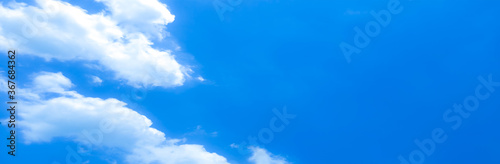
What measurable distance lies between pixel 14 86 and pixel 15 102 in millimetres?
887

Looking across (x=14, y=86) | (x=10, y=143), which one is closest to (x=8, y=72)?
(x=14, y=86)

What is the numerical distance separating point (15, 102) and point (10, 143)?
2518mm

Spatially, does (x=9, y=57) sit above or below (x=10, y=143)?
above

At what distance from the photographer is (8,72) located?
14398 mm

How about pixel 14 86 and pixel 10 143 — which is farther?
pixel 10 143

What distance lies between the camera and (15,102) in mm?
14930

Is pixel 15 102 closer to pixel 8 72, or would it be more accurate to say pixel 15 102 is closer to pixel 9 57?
pixel 8 72

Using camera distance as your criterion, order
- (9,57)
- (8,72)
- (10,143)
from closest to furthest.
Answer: (9,57), (8,72), (10,143)

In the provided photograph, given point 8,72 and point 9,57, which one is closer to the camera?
point 9,57

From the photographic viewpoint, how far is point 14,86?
14602 mm

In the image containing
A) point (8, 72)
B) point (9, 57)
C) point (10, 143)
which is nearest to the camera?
point (9, 57)

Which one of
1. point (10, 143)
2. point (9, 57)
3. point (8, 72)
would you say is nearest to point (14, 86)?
point (8, 72)

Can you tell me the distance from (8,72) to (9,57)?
141 centimetres

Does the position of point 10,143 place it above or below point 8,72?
below
